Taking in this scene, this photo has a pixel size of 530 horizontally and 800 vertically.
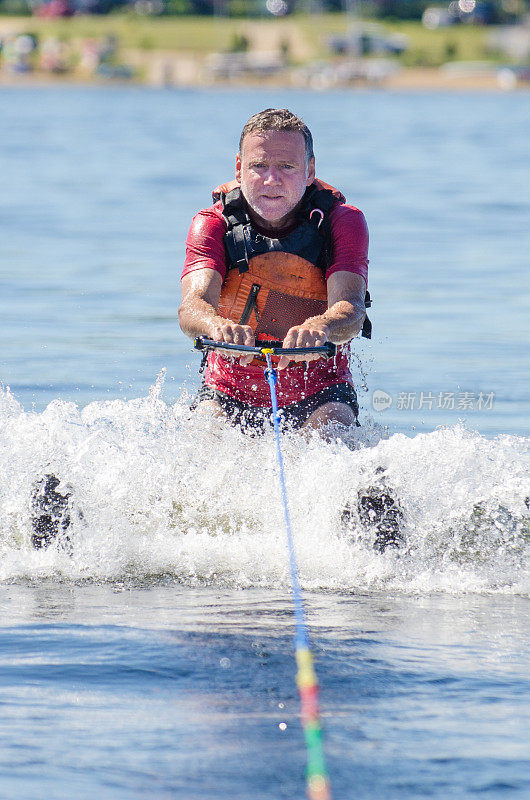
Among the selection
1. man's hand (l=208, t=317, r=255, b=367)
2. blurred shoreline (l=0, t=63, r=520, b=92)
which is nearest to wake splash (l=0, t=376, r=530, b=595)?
man's hand (l=208, t=317, r=255, b=367)

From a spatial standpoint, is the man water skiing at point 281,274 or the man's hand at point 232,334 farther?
the man water skiing at point 281,274

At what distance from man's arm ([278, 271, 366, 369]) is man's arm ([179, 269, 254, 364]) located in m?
0.17

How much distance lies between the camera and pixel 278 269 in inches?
210

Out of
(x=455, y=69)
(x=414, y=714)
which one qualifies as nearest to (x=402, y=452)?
(x=414, y=714)

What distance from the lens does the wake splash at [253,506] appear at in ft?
16.6

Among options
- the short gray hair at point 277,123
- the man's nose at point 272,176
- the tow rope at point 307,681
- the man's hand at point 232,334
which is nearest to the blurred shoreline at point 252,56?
the short gray hair at point 277,123

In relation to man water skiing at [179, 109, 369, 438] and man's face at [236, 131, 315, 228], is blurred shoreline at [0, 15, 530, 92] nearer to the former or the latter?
man water skiing at [179, 109, 369, 438]

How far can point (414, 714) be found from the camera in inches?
146

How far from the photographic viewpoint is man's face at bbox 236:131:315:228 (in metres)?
5.06

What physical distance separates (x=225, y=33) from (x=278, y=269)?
7671 cm

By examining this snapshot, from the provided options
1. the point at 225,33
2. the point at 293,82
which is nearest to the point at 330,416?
the point at 293,82

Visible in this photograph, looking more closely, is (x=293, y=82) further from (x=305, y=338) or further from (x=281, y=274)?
(x=305, y=338)

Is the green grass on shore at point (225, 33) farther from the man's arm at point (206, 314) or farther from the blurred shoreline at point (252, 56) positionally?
the man's arm at point (206, 314)

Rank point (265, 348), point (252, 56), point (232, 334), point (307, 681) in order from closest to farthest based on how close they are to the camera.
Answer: point (307, 681)
point (265, 348)
point (232, 334)
point (252, 56)
